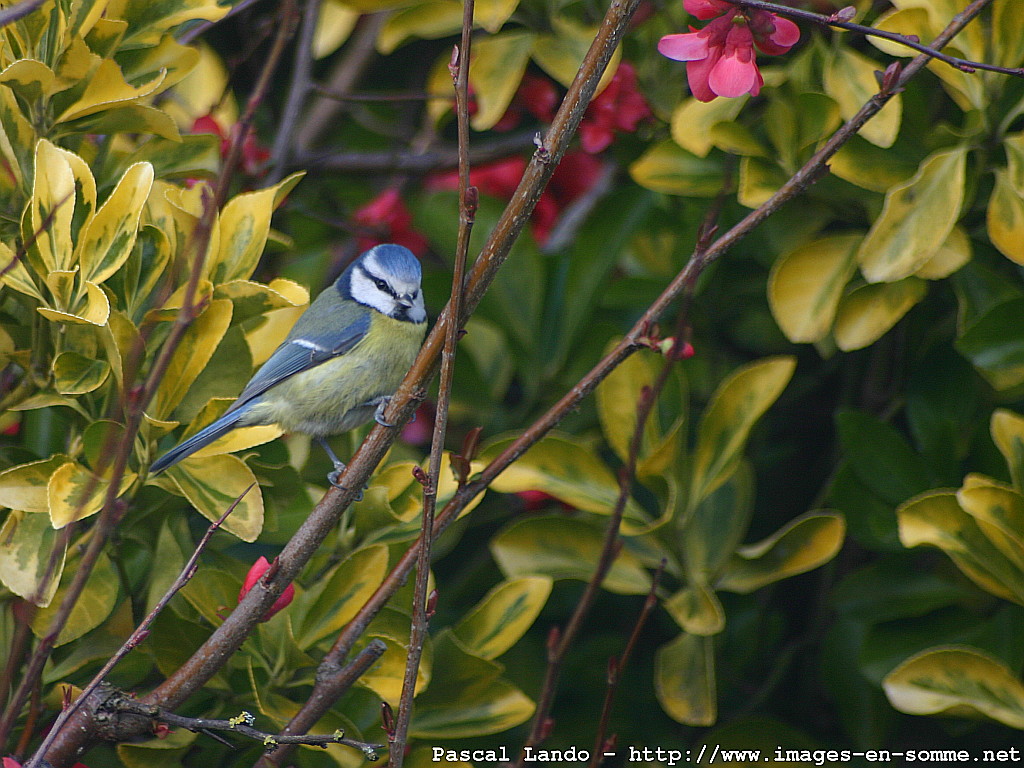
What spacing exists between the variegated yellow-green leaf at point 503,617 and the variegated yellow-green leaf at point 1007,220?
877 mm

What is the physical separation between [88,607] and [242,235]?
558 mm

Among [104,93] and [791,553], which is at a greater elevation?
[104,93]

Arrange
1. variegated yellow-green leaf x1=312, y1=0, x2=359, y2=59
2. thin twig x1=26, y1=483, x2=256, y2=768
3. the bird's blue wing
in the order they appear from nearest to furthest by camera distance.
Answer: thin twig x1=26, y1=483, x2=256, y2=768
the bird's blue wing
variegated yellow-green leaf x1=312, y1=0, x2=359, y2=59

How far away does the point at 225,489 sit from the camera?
1272mm

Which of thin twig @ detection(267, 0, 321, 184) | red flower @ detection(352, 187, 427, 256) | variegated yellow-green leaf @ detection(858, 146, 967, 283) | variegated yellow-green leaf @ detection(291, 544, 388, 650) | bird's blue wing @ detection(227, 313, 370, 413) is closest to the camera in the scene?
variegated yellow-green leaf @ detection(291, 544, 388, 650)

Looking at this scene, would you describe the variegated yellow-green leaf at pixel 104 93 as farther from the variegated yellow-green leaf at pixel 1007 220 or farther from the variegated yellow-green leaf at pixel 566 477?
the variegated yellow-green leaf at pixel 1007 220

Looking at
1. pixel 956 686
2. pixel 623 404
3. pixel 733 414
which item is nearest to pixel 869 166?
pixel 733 414

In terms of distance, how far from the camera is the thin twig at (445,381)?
97cm

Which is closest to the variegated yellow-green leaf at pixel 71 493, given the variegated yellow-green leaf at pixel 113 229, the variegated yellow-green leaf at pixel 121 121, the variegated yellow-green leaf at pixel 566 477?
the variegated yellow-green leaf at pixel 113 229

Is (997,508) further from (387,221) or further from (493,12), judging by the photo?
(387,221)

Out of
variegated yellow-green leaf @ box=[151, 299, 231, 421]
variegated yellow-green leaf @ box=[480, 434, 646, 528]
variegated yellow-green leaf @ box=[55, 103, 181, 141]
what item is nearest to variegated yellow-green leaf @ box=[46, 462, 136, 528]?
variegated yellow-green leaf @ box=[151, 299, 231, 421]

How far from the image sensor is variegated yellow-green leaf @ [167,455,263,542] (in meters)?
1.25

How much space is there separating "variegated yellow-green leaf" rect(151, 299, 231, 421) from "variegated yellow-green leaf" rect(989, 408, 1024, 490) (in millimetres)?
1149

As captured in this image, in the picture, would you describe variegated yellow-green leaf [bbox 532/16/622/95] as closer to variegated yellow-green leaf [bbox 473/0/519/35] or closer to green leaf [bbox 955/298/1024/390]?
variegated yellow-green leaf [bbox 473/0/519/35]
